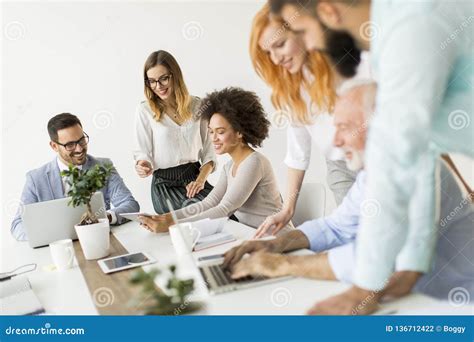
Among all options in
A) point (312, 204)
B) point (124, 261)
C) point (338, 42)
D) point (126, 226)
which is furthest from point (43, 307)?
point (338, 42)

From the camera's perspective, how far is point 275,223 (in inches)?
82.0

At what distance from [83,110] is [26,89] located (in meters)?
0.28

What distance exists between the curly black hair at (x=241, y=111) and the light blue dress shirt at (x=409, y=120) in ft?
1.86

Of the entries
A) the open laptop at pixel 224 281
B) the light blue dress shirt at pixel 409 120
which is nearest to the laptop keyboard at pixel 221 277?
the open laptop at pixel 224 281

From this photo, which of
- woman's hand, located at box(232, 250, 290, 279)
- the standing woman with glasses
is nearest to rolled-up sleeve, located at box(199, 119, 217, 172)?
the standing woman with glasses

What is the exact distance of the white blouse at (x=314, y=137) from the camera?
1806mm

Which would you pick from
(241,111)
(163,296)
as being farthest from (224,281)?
(241,111)

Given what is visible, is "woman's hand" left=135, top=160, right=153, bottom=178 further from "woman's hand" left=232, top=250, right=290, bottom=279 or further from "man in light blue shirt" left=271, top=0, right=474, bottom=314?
"man in light blue shirt" left=271, top=0, right=474, bottom=314

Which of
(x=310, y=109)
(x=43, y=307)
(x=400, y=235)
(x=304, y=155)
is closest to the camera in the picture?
(x=43, y=307)

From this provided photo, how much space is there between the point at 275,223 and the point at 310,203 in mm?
Answer: 166

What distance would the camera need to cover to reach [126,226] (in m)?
2.37

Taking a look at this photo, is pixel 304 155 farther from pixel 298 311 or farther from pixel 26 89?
pixel 26 89

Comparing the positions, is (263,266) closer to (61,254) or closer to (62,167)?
(61,254)

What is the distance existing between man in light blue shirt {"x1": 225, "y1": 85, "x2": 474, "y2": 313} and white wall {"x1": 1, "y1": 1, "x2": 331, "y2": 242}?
1.37 feet
